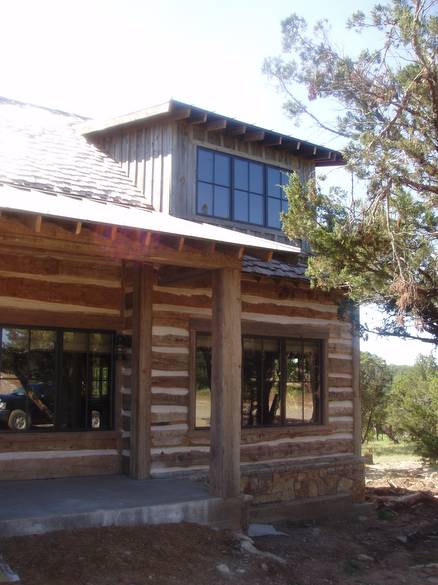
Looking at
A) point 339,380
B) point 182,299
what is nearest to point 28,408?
point 182,299

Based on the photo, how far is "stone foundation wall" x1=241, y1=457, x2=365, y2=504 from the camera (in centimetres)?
1019

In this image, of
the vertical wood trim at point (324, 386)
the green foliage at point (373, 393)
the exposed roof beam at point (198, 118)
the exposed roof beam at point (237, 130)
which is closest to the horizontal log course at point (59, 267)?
the exposed roof beam at point (198, 118)

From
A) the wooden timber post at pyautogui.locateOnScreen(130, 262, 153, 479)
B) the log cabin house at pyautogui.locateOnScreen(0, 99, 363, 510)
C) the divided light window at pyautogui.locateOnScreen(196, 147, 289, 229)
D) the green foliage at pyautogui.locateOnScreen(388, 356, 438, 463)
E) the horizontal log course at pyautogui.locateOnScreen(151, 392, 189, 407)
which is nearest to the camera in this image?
the log cabin house at pyautogui.locateOnScreen(0, 99, 363, 510)

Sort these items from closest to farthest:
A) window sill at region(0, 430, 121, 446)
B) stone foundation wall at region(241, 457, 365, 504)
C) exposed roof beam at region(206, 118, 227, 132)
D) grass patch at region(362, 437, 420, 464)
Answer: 1. window sill at region(0, 430, 121, 446)
2. stone foundation wall at region(241, 457, 365, 504)
3. exposed roof beam at region(206, 118, 227, 132)
4. grass patch at region(362, 437, 420, 464)

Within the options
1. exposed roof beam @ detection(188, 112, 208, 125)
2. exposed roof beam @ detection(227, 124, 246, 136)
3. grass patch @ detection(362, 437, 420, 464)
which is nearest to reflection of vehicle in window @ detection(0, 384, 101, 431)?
exposed roof beam @ detection(188, 112, 208, 125)

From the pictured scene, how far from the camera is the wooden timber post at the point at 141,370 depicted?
910cm

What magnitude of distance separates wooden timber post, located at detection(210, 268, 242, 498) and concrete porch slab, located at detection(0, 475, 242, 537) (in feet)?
0.92

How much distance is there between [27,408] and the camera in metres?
8.78

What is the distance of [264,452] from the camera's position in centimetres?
1053

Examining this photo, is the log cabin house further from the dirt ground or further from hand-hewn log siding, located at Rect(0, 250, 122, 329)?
the dirt ground

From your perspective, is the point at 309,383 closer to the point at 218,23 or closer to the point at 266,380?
the point at 266,380

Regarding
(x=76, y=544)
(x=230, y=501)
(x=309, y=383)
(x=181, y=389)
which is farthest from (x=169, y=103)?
(x=76, y=544)

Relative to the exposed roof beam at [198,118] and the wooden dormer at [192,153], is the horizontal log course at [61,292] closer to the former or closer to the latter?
the wooden dormer at [192,153]

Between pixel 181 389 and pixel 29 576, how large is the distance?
454 cm
